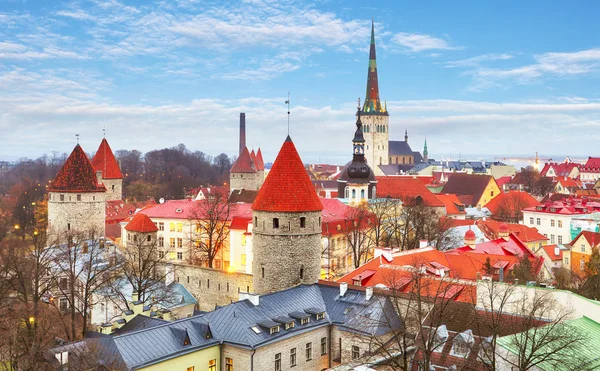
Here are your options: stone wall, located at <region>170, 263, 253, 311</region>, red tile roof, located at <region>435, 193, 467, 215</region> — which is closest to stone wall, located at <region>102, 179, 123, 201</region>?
stone wall, located at <region>170, 263, 253, 311</region>

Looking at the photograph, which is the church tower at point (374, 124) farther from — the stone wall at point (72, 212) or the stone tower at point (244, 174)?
the stone wall at point (72, 212)

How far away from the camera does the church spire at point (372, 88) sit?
373 ft

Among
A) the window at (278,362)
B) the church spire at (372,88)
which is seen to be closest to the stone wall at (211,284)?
the window at (278,362)

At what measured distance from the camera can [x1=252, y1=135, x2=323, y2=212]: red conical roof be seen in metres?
31.0

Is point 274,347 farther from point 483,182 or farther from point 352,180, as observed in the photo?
point 483,182

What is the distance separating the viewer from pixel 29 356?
19.6m

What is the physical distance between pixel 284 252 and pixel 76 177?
2585 cm

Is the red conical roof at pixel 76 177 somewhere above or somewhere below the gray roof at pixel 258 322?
above

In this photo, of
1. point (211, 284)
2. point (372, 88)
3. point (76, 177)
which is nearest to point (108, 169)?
point (76, 177)

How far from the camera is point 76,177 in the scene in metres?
50.3

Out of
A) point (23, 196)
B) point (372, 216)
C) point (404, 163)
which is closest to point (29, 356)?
point (372, 216)

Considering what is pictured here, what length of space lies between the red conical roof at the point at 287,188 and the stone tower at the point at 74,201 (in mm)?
22607

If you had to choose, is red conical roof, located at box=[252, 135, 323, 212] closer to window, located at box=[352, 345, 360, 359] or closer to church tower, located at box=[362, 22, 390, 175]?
window, located at box=[352, 345, 360, 359]

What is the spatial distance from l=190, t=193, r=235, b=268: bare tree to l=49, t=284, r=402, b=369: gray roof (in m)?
17.8
